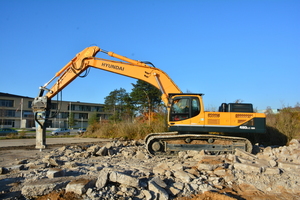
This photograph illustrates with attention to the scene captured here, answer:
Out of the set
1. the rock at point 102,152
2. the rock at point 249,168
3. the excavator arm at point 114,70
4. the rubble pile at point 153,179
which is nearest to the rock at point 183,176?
the rubble pile at point 153,179

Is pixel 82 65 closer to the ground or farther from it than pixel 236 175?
farther from it

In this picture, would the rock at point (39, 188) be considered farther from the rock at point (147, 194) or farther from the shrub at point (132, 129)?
the shrub at point (132, 129)

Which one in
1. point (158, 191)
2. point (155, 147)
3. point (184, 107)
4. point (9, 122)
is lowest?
point (9, 122)

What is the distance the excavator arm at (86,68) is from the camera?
12.1 metres

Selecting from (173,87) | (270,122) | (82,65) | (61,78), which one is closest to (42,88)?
(61,78)

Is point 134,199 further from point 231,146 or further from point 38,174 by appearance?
point 231,146

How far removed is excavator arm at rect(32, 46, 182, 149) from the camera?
39.6 ft

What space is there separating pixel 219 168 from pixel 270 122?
31.5 ft

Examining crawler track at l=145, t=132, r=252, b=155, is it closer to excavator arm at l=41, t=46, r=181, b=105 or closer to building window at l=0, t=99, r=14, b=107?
excavator arm at l=41, t=46, r=181, b=105

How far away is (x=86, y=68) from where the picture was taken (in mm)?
12805

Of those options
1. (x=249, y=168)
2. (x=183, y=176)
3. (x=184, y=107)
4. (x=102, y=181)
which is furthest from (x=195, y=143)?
(x=102, y=181)

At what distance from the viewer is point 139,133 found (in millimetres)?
20641

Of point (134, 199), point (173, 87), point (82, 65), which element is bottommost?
point (134, 199)

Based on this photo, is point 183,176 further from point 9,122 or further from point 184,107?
point 9,122
